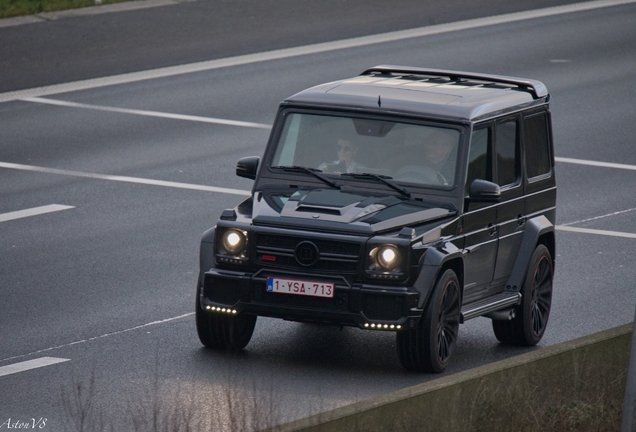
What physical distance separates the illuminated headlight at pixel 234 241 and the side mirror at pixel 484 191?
1.85 meters

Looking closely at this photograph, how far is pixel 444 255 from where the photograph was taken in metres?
A: 10.8

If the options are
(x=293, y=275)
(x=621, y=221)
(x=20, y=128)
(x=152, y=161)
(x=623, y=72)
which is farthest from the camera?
(x=623, y=72)

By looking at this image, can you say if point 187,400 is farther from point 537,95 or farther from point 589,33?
point 589,33

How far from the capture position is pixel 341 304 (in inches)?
417

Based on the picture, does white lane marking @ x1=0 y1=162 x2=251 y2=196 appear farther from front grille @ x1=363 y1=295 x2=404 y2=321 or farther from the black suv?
front grille @ x1=363 y1=295 x2=404 y2=321

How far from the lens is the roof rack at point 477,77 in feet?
41.9

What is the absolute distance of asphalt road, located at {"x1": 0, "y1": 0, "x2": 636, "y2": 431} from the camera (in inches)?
421

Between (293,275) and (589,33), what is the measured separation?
21.4m

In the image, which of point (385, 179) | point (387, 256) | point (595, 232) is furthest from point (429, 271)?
point (595, 232)

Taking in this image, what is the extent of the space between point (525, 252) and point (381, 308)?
2.13 metres

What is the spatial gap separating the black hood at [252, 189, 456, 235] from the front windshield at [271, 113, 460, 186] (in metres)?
0.35

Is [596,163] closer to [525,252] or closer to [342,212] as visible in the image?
[525,252]

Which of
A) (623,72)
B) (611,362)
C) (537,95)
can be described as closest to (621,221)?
(537,95)

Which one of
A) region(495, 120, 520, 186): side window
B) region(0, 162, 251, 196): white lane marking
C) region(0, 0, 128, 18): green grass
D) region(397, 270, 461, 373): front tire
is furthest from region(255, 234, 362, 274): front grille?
region(0, 0, 128, 18): green grass
